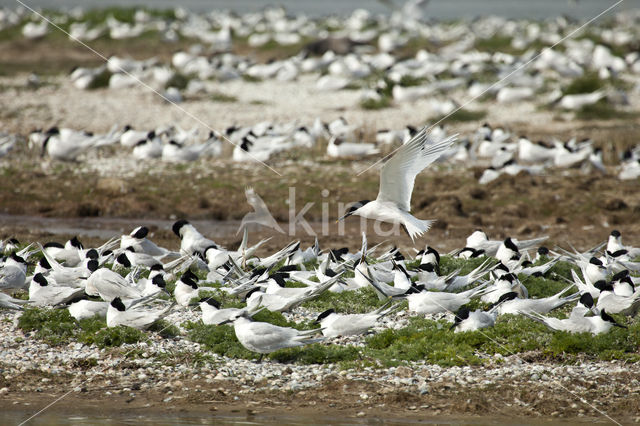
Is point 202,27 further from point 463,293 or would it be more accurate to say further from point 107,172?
point 463,293

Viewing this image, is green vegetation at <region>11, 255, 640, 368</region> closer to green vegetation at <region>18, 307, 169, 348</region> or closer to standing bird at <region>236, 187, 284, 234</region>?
green vegetation at <region>18, 307, 169, 348</region>

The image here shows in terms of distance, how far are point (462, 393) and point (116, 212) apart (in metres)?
8.12

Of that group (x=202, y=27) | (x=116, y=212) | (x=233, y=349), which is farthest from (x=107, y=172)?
(x=202, y=27)

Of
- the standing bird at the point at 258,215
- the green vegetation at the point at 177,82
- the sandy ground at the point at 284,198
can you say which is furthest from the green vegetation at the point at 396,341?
the green vegetation at the point at 177,82

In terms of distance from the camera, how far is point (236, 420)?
585 centimetres

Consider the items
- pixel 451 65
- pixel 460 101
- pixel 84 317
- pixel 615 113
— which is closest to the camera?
pixel 84 317

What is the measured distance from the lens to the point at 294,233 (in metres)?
12.4

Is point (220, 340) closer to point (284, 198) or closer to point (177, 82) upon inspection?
point (284, 198)

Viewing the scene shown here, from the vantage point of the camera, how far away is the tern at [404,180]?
26.3 feet

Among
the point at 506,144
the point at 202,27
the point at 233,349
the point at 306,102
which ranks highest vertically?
the point at 202,27

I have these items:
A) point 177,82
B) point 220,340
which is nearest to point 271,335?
point 220,340

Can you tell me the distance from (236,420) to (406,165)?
349 centimetres

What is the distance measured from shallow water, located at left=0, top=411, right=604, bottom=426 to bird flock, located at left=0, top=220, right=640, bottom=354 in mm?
907

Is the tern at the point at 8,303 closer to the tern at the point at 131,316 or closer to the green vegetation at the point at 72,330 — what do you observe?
the green vegetation at the point at 72,330
